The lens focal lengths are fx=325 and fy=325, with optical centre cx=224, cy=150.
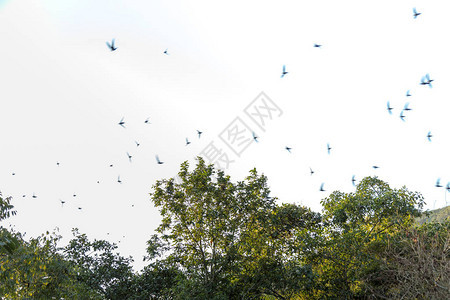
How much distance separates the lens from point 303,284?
12406 millimetres

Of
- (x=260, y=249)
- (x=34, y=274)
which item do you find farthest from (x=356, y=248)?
(x=34, y=274)

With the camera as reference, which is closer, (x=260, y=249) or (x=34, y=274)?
(x=34, y=274)

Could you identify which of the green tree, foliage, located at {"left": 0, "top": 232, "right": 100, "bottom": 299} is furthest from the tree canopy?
foliage, located at {"left": 0, "top": 232, "right": 100, "bottom": 299}

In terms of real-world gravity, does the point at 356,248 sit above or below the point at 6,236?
below

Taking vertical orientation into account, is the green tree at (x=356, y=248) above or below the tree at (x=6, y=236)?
below

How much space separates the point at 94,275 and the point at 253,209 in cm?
963

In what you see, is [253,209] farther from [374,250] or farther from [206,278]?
[374,250]

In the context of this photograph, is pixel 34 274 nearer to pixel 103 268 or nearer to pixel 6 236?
pixel 6 236

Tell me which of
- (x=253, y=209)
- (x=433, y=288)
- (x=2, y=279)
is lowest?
(x=433, y=288)

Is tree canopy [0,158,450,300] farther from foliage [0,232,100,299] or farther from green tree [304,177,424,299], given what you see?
foliage [0,232,100,299]

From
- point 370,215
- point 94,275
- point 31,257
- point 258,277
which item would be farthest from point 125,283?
point 370,215

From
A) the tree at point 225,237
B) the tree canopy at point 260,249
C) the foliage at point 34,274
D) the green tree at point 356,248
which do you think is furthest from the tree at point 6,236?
the green tree at point 356,248

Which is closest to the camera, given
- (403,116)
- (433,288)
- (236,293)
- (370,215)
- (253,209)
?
(433,288)

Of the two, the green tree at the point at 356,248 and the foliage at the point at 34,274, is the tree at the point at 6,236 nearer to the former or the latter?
the foliage at the point at 34,274
